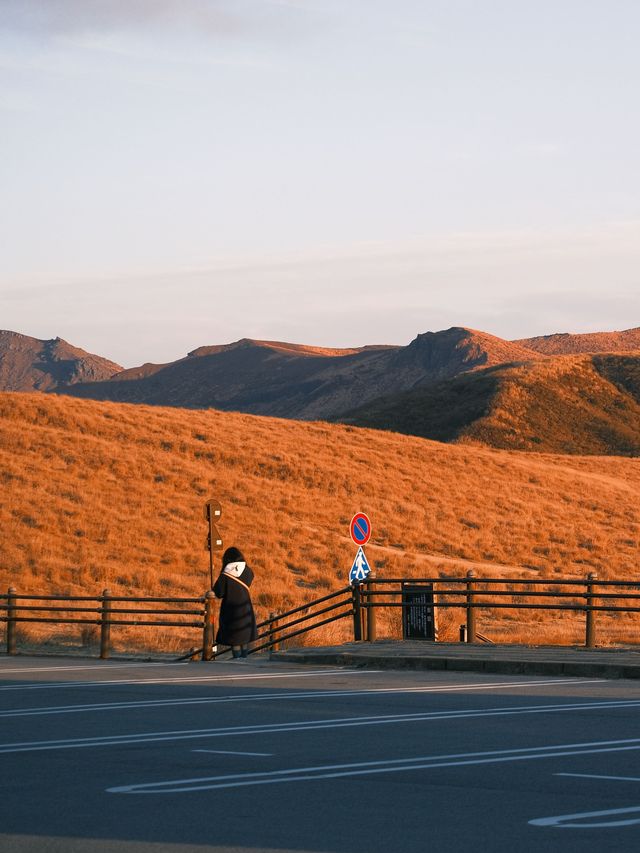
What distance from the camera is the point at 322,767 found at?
33.0 ft

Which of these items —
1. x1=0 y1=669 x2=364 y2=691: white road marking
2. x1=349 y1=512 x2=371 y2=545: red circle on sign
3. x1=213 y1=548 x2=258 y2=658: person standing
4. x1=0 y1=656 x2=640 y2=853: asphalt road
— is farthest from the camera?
x1=349 y1=512 x2=371 y2=545: red circle on sign

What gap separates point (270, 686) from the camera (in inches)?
674

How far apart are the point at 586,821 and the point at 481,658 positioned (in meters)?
11.6

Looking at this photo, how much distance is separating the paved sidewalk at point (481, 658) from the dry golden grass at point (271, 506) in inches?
278

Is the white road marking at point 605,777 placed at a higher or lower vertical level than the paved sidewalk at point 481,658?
higher

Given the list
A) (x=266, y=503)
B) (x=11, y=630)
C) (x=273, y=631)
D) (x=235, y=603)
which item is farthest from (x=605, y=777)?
(x=266, y=503)

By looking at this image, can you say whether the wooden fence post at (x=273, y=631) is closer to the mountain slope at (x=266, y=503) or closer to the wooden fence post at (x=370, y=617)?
the wooden fence post at (x=370, y=617)

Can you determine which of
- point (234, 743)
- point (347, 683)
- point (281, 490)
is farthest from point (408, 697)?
point (281, 490)

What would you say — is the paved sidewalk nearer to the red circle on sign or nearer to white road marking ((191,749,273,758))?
the red circle on sign

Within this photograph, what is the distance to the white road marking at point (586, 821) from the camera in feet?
25.2

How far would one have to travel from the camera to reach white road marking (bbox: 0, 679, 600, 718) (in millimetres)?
14414

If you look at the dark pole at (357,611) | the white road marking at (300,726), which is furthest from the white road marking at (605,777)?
the dark pole at (357,611)

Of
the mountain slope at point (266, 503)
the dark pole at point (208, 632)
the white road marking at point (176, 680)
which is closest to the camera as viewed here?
the white road marking at point (176, 680)

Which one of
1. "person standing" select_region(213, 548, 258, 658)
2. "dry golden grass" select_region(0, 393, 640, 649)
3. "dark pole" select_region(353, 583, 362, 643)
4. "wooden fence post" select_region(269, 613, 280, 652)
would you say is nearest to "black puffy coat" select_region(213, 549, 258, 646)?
"person standing" select_region(213, 548, 258, 658)
